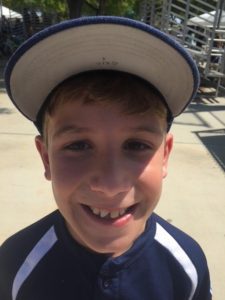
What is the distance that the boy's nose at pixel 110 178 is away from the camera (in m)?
1.15

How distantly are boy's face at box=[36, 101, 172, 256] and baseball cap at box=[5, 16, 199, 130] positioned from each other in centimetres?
10

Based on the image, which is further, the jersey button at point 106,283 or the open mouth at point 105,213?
the jersey button at point 106,283

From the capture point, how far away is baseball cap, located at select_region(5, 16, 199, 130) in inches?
43.7

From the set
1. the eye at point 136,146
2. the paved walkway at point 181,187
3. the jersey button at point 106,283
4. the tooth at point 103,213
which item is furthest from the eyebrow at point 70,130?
the paved walkway at point 181,187

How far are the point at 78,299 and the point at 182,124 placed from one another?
20.2 feet

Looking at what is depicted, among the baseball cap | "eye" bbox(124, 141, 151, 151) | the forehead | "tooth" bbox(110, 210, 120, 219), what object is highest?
the baseball cap

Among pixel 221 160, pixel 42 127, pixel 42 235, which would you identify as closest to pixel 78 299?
pixel 42 235

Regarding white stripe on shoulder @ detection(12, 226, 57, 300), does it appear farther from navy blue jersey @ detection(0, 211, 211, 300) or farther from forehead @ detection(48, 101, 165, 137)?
forehead @ detection(48, 101, 165, 137)

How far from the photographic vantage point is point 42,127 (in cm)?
137

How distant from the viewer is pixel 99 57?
1182 mm

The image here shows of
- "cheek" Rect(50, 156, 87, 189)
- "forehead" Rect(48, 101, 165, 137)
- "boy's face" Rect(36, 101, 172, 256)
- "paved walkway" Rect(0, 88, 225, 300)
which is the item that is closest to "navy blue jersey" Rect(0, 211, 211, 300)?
"boy's face" Rect(36, 101, 172, 256)

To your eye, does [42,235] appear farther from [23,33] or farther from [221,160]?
[23,33]

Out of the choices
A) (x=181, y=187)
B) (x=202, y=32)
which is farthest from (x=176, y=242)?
(x=202, y=32)

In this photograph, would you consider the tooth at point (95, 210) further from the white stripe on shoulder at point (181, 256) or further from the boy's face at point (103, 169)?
the white stripe on shoulder at point (181, 256)
